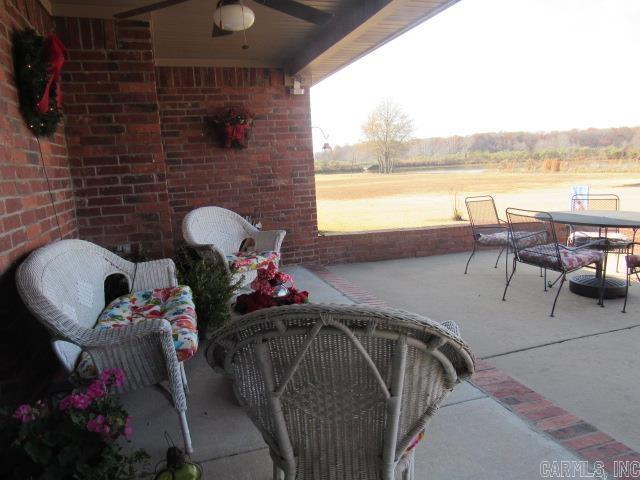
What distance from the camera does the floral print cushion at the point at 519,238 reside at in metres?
4.25

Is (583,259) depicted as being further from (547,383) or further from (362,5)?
(362,5)

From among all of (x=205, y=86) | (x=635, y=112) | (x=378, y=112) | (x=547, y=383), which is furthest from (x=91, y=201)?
(x=635, y=112)

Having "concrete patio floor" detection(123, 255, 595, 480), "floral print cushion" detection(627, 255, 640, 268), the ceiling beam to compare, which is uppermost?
the ceiling beam

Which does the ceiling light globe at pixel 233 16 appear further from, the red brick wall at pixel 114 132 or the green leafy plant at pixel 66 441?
the green leafy plant at pixel 66 441

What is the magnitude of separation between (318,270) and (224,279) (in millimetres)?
2198

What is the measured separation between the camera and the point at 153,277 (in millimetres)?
2742

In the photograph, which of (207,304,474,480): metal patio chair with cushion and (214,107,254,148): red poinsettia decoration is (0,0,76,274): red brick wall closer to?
(207,304,474,480): metal patio chair with cushion

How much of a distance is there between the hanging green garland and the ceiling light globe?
96 centimetres

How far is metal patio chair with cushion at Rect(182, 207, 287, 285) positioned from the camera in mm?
3529

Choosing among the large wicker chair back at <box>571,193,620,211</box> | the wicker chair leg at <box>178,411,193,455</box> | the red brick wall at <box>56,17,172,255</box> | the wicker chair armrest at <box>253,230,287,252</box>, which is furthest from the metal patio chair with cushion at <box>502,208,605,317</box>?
the red brick wall at <box>56,17,172,255</box>

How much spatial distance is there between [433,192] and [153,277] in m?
10.8

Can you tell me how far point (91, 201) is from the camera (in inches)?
130

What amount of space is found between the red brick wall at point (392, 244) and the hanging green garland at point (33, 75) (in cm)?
349

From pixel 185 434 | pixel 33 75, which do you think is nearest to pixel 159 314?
pixel 185 434
